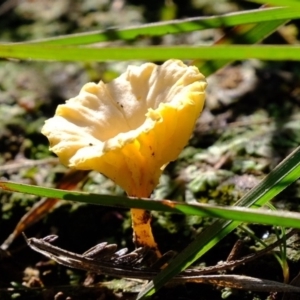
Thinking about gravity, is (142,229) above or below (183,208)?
below

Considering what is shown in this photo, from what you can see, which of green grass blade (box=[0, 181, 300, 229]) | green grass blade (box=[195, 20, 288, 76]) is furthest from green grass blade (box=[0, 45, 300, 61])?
green grass blade (box=[195, 20, 288, 76])

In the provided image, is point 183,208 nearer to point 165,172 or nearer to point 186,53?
point 186,53

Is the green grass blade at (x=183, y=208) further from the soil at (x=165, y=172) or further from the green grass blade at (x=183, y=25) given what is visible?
the green grass blade at (x=183, y=25)

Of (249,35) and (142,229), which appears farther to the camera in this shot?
(249,35)

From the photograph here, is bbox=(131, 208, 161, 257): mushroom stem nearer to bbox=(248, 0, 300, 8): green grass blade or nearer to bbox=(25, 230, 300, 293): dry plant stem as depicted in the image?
bbox=(25, 230, 300, 293): dry plant stem

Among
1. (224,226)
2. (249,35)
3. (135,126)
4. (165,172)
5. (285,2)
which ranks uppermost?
(285,2)

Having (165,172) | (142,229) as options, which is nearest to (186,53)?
(142,229)

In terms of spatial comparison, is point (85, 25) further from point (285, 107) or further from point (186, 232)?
point (186, 232)
